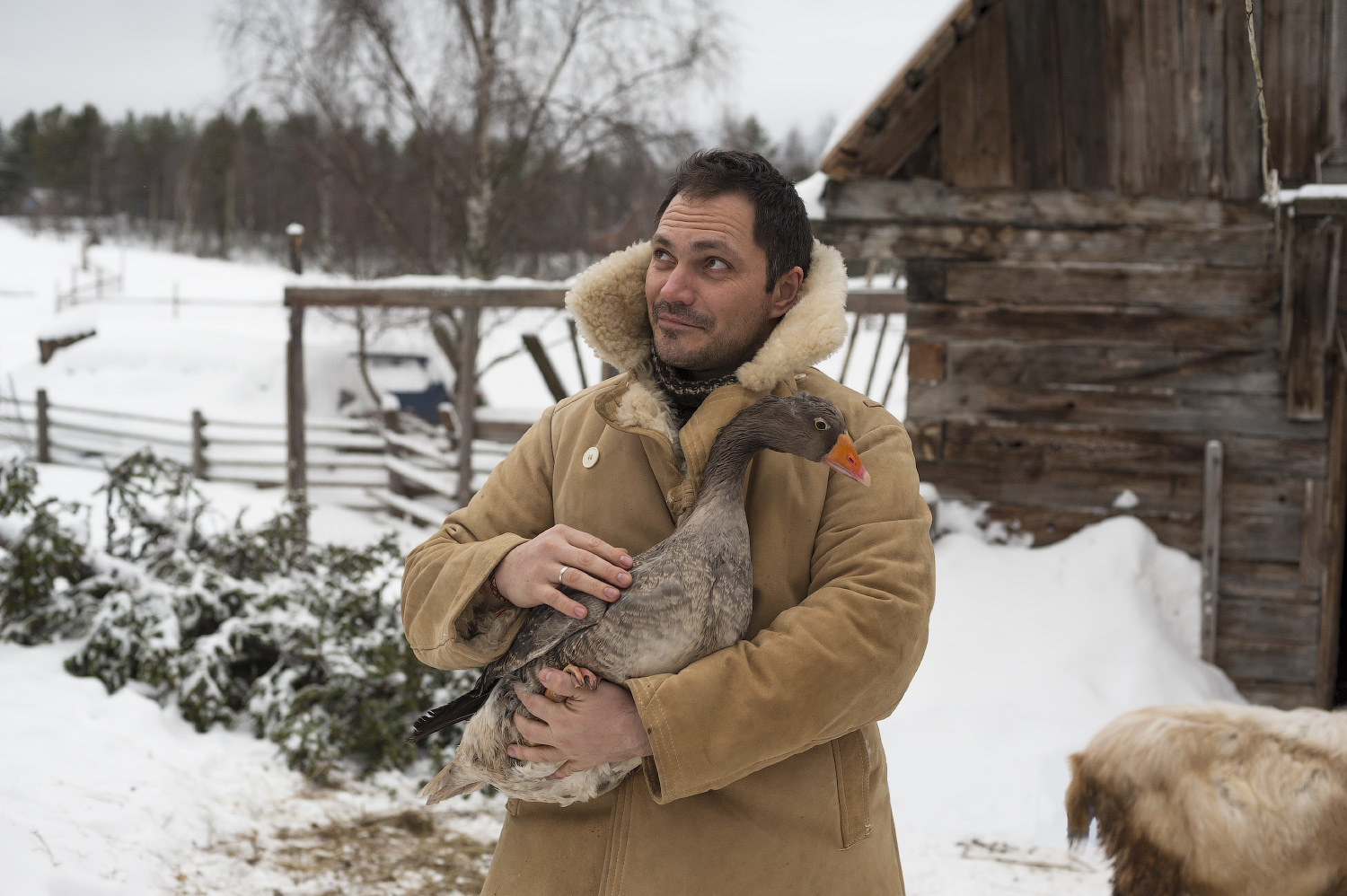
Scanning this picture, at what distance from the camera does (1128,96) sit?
5.29 m

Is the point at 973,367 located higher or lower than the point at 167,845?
higher

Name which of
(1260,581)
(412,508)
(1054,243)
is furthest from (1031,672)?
(412,508)

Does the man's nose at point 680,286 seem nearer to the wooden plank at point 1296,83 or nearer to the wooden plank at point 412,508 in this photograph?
the wooden plank at point 1296,83

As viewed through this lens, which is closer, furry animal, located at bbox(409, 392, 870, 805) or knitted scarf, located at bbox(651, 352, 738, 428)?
furry animal, located at bbox(409, 392, 870, 805)

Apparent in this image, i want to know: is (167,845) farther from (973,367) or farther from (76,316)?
(76,316)

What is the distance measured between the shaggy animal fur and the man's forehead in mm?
1914

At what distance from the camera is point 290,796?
167 inches

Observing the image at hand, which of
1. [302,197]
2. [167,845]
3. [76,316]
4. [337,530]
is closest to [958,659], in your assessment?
[167,845]

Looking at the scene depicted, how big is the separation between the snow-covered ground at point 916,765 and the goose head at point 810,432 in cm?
261

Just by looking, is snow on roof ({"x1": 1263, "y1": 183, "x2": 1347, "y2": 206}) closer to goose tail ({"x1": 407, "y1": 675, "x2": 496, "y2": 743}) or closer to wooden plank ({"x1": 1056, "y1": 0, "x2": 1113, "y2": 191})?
wooden plank ({"x1": 1056, "y1": 0, "x2": 1113, "y2": 191})

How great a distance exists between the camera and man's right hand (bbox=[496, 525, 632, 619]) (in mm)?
1462

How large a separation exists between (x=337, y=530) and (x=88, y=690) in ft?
20.3

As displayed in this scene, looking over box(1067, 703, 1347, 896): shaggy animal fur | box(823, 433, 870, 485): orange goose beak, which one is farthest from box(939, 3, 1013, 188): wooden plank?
box(823, 433, 870, 485): orange goose beak

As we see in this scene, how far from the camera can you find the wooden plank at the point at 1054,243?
5340 millimetres
